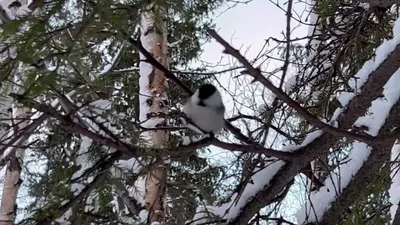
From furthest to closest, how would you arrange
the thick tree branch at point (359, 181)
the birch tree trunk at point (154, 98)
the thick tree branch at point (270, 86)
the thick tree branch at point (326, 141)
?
the birch tree trunk at point (154, 98)
the thick tree branch at point (359, 181)
the thick tree branch at point (326, 141)
the thick tree branch at point (270, 86)

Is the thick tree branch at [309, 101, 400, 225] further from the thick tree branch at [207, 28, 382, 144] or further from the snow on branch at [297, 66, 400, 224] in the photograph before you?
the thick tree branch at [207, 28, 382, 144]

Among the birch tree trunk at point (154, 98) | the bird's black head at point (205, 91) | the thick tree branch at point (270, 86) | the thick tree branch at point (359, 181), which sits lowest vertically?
the thick tree branch at point (270, 86)

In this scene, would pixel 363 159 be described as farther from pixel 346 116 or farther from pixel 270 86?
pixel 270 86

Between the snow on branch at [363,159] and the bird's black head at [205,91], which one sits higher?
the bird's black head at [205,91]

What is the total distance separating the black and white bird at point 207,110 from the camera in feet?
5.66

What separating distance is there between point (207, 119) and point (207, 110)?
0.11 feet

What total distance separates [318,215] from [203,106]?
0.52 m

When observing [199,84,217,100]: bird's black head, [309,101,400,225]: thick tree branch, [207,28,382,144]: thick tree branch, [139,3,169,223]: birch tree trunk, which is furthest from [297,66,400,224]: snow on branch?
[139,3,169,223]: birch tree trunk

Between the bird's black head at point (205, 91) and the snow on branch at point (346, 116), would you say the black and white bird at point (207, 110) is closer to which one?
the bird's black head at point (205, 91)

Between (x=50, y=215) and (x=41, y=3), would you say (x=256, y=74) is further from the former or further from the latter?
(x=50, y=215)

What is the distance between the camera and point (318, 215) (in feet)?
5.85

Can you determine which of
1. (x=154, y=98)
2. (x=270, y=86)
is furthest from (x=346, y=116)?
(x=154, y=98)

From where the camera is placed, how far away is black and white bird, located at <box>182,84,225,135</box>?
5.66 feet

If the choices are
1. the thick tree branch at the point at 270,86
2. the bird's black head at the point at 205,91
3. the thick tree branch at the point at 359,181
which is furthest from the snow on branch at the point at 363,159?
the bird's black head at the point at 205,91
